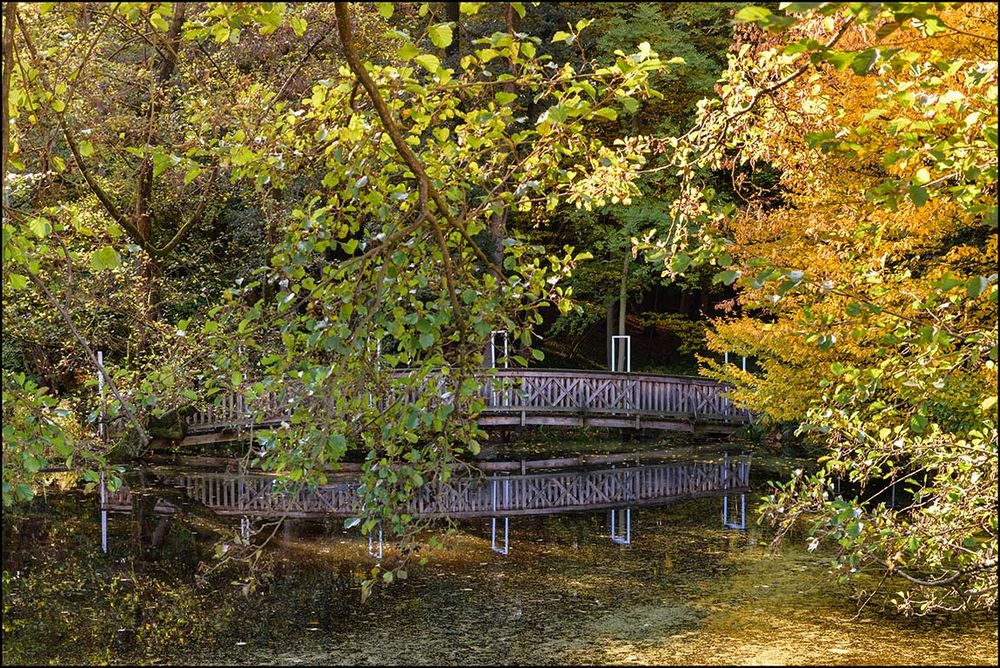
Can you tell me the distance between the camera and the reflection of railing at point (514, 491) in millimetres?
13156

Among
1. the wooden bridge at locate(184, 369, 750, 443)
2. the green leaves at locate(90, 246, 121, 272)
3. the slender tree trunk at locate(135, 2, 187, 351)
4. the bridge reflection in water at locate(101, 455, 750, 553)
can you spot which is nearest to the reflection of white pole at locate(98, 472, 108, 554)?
the bridge reflection in water at locate(101, 455, 750, 553)

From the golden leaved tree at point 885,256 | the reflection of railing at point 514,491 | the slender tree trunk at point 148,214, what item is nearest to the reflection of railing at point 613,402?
the reflection of railing at point 514,491

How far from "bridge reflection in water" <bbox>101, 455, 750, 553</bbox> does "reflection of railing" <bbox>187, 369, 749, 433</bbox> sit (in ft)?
9.89

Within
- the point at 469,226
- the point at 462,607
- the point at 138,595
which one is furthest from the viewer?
the point at 138,595

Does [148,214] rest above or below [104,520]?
above

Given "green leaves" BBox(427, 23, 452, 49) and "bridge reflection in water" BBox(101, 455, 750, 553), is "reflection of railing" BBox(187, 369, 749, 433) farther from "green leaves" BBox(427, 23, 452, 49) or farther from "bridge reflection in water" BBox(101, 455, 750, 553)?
"green leaves" BBox(427, 23, 452, 49)

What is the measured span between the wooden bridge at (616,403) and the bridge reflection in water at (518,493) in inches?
118

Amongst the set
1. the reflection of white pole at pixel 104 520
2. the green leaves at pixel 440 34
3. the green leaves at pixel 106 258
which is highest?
the green leaves at pixel 440 34

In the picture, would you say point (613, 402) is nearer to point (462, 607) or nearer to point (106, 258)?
point (462, 607)

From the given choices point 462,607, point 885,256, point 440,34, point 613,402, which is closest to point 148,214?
point 462,607

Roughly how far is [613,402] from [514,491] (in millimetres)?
5656

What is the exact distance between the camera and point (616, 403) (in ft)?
62.7

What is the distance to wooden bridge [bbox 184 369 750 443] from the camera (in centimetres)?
1861

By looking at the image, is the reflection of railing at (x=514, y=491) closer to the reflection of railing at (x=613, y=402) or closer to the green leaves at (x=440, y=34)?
the reflection of railing at (x=613, y=402)
